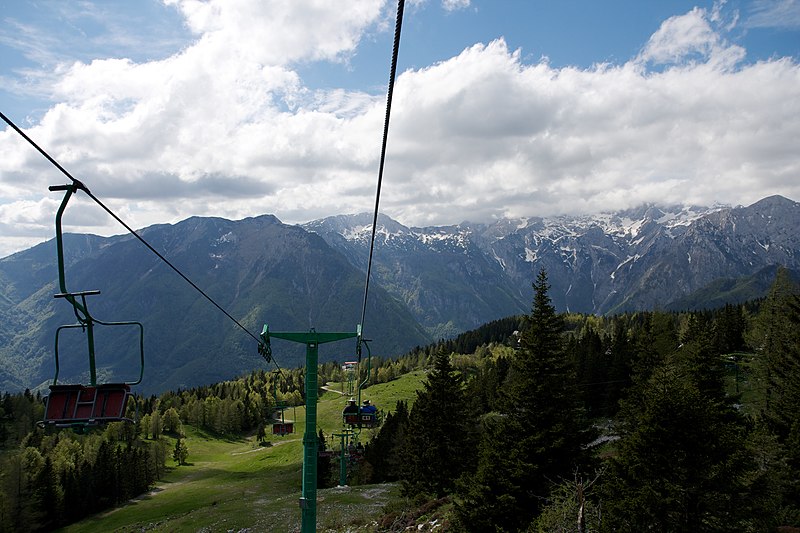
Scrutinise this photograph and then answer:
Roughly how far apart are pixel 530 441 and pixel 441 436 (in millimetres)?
19469

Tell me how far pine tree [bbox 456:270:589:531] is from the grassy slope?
22.2 m

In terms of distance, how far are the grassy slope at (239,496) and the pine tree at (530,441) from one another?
873 inches

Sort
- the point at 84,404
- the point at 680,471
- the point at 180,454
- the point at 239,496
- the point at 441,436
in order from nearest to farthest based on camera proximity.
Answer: the point at 84,404, the point at 680,471, the point at 441,436, the point at 239,496, the point at 180,454

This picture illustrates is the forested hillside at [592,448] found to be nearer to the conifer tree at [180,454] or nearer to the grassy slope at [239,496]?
the grassy slope at [239,496]

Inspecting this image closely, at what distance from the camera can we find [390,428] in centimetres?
8494

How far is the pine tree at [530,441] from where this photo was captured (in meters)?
29.9

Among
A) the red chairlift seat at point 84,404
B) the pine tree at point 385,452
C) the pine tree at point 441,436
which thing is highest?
the red chairlift seat at point 84,404

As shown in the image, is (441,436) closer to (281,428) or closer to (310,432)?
(281,428)

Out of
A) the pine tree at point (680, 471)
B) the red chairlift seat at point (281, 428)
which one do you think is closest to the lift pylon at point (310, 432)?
the pine tree at point (680, 471)

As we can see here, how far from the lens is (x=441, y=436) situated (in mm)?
48156

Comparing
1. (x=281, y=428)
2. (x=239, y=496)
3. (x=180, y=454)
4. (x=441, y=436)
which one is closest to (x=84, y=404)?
(x=281, y=428)

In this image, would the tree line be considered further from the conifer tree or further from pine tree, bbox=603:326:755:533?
the conifer tree

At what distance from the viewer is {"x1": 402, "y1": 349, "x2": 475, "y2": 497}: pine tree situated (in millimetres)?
47781

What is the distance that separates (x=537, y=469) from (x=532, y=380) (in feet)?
15.4
